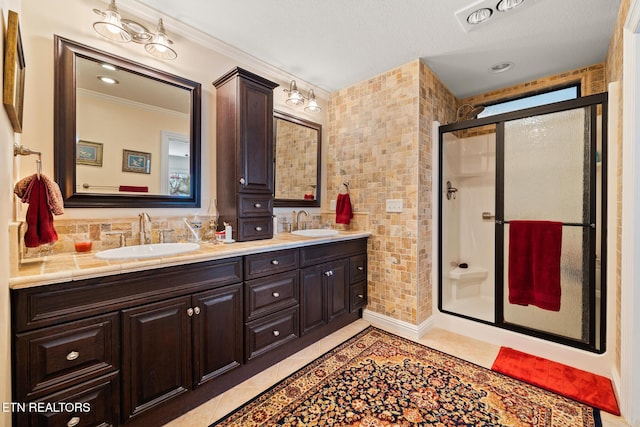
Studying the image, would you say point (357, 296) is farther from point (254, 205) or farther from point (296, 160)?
point (296, 160)

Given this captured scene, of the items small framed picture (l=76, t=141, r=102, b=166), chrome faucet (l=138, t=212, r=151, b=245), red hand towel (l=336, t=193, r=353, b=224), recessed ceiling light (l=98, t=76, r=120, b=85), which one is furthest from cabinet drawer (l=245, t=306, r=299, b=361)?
recessed ceiling light (l=98, t=76, r=120, b=85)

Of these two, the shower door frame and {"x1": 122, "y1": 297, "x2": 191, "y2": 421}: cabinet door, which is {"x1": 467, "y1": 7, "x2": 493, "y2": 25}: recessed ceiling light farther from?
{"x1": 122, "y1": 297, "x2": 191, "y2": 421}: cabinet door

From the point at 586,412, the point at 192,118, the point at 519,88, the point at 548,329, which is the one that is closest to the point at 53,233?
the point at 192,118

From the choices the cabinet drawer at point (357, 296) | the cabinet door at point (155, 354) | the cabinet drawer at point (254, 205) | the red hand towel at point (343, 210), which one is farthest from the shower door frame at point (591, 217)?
the cabinet door at point (155, 354)

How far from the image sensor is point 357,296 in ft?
8.65

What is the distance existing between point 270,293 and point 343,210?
50.0 inches

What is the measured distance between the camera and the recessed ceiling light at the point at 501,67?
8.01ft

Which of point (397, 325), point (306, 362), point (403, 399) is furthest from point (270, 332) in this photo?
point (397, 325)

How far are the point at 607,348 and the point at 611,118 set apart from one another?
1.56m

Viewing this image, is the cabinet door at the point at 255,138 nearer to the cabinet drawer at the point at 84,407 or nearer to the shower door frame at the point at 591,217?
the cabinet drawer at the point at 84,407

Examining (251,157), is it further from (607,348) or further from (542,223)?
(607,348)

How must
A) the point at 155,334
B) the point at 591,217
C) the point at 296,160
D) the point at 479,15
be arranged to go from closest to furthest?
the point at 155,334
the point at 479,15
the point at 591,217
the point at 296,160

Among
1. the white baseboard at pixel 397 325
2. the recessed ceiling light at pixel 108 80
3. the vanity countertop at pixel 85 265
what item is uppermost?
the recessed ceiling light at pixel 108 80

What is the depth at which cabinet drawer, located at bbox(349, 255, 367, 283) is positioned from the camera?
2555mm
